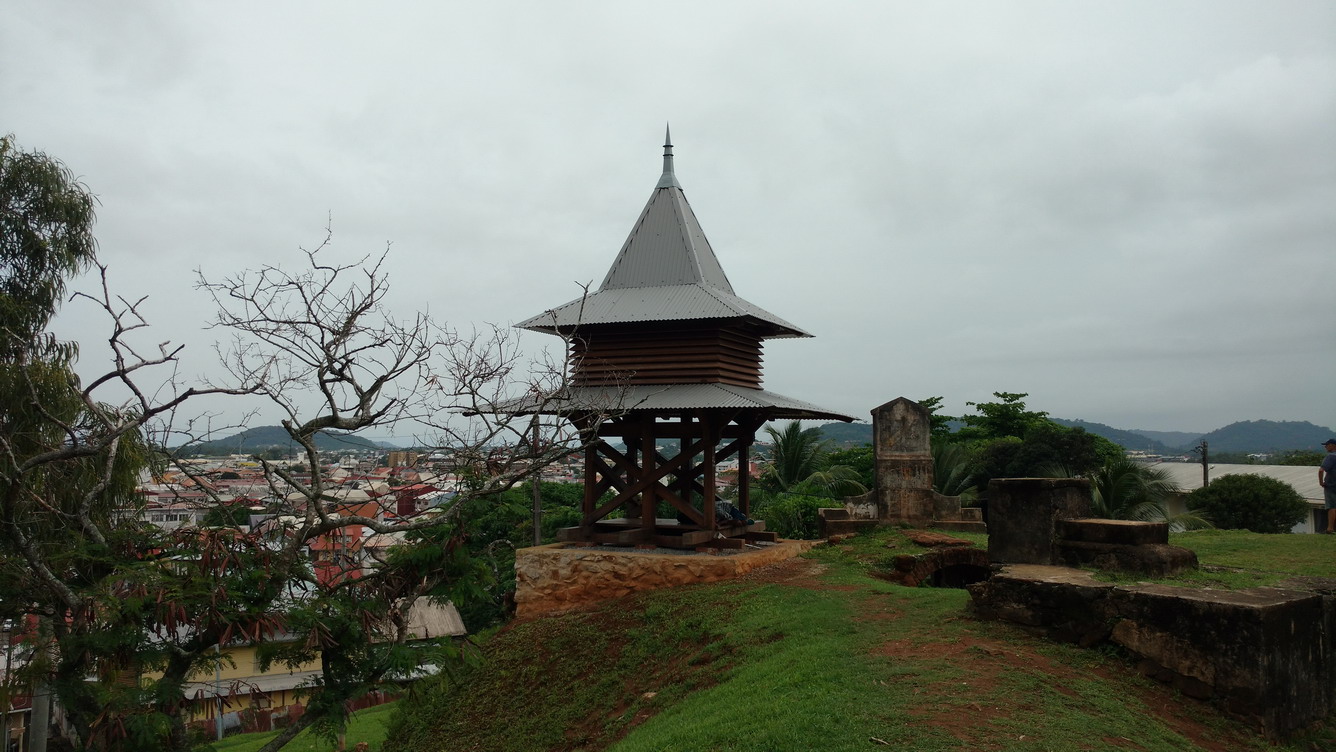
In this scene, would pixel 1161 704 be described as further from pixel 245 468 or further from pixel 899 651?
pixel 245 468

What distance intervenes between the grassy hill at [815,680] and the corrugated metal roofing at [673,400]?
2256mm

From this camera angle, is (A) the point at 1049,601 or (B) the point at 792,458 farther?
(B) the point at 792,458

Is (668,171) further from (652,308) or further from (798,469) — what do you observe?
(798,469)

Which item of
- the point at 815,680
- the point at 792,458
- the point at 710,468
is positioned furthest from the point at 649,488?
the point at 792,458

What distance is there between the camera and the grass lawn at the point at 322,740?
18.0 m

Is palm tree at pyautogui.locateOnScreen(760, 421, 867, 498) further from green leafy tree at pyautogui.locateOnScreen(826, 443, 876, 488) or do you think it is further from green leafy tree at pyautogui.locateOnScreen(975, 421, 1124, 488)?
green leafy tree at pyautogui.locateOnScreen(975, 421, 1124, 488)

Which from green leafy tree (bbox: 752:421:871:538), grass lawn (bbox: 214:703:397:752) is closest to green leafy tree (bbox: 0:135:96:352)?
grass lawn (bbox: 214:703:397:752)

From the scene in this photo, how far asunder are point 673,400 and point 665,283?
2617mm

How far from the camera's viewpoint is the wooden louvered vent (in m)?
12.8

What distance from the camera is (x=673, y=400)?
12.1m

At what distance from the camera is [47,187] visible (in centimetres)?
1329

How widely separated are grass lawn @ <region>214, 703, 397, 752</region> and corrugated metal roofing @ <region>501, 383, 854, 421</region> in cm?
815

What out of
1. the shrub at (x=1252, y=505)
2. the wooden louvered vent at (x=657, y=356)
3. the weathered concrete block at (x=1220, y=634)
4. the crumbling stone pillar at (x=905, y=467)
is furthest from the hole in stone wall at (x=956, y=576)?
the shrub at (x=1252, y=505)

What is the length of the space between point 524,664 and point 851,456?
2497 cm
